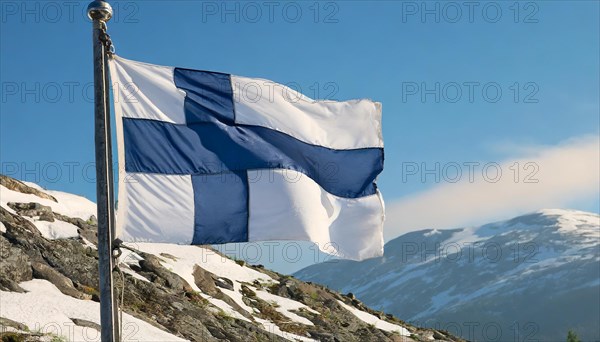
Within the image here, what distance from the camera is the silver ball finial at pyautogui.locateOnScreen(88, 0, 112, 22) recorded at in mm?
11461

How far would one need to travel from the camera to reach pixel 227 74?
13062mm

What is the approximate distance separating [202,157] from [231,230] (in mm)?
1153

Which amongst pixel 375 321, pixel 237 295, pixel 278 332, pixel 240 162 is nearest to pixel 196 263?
pixel 237 295

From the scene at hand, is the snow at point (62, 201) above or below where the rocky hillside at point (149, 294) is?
above

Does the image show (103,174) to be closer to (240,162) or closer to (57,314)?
(240,162)

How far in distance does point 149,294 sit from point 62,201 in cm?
987

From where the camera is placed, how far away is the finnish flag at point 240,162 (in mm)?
12109

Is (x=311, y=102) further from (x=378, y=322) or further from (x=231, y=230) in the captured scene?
(x=378, y=322)

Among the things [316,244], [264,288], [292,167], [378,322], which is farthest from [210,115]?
[378,322]

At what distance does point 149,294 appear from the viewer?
3300 cm

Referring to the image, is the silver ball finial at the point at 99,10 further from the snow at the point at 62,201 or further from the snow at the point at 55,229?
the snow at the point at 62,201

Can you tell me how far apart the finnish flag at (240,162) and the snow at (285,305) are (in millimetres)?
26237

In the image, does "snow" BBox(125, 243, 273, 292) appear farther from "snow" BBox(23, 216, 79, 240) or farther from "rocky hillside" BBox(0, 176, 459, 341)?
"snow" BBox(23, 216, 79, 240)

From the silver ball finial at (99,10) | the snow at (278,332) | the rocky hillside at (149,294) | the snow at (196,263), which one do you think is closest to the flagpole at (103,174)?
the silver ball finial at (99,10)
